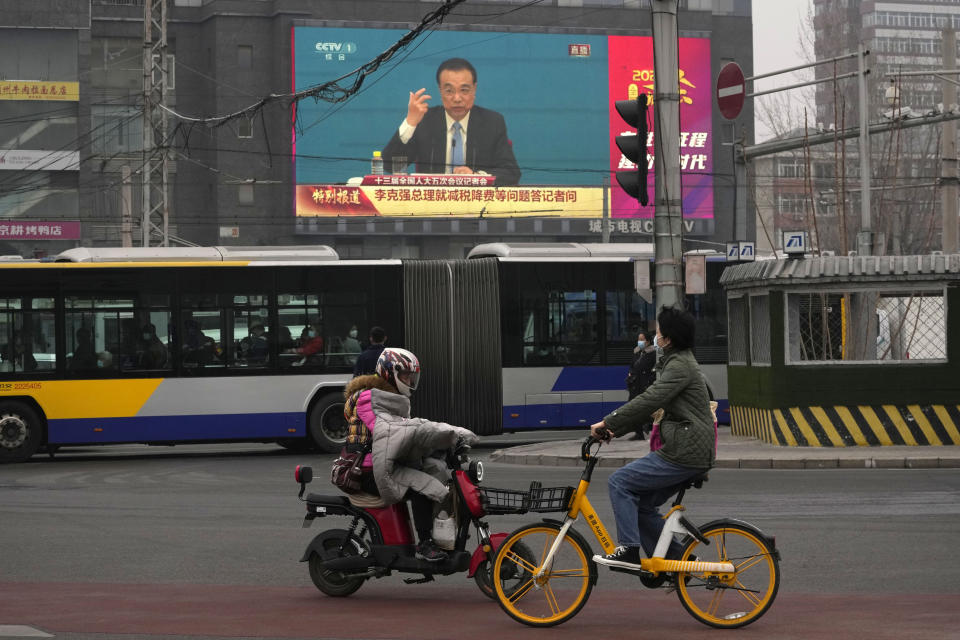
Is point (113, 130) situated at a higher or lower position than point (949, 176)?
higher

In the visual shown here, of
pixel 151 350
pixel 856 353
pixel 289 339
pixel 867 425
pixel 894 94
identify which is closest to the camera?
pixel 867 425

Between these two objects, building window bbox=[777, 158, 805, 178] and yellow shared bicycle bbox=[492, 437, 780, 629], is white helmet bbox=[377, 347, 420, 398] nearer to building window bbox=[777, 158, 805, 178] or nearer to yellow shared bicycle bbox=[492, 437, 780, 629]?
yellow shared bicycle bbox=[492, 437, 780, 629]

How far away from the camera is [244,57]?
7362 cm

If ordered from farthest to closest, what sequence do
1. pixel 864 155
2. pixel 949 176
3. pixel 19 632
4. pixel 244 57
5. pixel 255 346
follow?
pixel 244 57 → pixel 864 155 → pixel 949 176 → pixel 255 346 → pixel 19 632

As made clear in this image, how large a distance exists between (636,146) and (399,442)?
920cm

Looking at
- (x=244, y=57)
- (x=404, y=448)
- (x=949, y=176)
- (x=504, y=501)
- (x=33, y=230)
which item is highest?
(x=244, y=57)

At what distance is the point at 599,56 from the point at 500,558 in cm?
6998

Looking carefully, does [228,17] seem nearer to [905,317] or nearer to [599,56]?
[599,56]

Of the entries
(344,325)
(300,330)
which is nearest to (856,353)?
(344,325)

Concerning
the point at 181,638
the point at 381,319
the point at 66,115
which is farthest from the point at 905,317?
the point at 66,115

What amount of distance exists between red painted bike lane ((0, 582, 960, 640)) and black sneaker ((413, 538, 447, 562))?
1.03 ft

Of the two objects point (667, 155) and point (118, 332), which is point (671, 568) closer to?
point (667, 155)

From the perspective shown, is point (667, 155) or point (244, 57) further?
point (244, 57)

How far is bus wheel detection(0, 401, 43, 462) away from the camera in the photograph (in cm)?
2133
